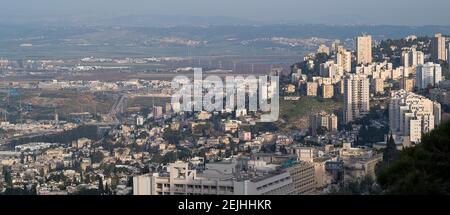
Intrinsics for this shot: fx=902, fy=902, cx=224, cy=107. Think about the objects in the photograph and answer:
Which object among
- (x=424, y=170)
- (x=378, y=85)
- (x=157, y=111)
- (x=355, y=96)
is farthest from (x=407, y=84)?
(x=424, y=170)

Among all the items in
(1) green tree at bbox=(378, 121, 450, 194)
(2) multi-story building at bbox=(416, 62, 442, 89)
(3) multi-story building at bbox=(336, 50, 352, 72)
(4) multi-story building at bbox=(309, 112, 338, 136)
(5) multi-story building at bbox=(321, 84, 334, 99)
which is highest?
(1) green tree at bbox=(378, 121, 450, 194)

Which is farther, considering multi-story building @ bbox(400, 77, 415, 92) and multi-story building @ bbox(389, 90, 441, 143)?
multi-story building @ bbox(400, 77, 415, 92)

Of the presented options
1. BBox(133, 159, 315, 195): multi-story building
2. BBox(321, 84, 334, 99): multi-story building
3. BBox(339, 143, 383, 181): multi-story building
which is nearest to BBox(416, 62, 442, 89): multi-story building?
BBox(321, 84, 334, 99): multi-story building

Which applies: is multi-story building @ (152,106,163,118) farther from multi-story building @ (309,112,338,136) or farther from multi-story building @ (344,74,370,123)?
multi-story building @ (344,74,370,123)

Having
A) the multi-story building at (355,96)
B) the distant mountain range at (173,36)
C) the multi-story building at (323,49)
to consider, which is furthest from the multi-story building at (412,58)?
the multi-story building at (355,96)

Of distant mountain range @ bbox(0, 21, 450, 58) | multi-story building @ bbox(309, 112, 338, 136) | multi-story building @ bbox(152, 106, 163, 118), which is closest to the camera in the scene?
multi-story building @ bbox(309, 112, 338, 136)
